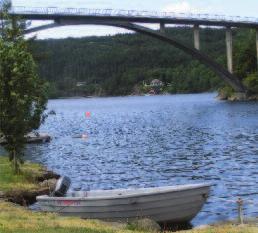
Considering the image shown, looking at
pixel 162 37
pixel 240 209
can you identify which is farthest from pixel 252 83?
pixel 240 209

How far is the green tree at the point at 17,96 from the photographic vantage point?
2294cm

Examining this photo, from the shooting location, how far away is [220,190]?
23469 millimetres

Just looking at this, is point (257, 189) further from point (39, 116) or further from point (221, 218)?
point (39, 116)

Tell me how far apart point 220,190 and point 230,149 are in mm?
15836

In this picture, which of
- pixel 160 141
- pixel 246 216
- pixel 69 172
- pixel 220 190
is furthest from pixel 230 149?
pixel 246 216

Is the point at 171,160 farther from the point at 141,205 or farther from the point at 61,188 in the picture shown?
the point at 141,205

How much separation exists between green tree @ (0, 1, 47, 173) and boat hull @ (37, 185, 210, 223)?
7033mm

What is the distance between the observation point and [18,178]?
74.8ft

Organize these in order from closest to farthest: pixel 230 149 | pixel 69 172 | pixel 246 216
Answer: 1. pixel 246 216
2. pixel 69 172
3. pixel 230 149

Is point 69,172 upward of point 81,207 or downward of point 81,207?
downward

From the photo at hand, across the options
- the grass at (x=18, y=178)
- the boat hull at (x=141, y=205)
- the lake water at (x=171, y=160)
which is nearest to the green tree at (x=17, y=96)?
the grass at (x=18, y=178)

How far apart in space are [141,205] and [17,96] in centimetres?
900

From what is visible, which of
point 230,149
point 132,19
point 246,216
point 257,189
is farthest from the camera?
point 132,19

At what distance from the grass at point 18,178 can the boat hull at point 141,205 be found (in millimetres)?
4585
